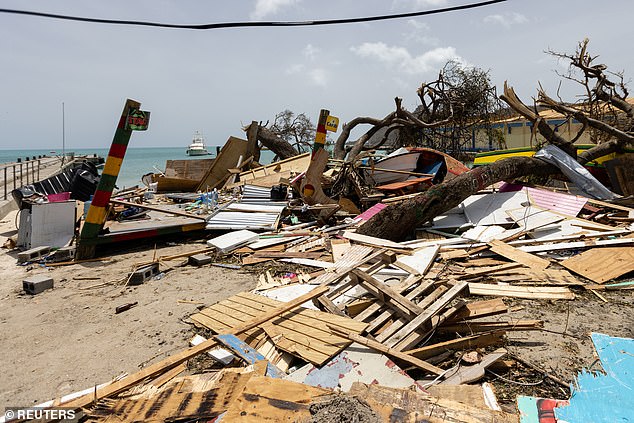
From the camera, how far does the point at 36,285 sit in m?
5.89

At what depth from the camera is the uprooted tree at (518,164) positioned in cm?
786

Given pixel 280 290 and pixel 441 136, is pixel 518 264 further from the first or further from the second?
pixel 441 136

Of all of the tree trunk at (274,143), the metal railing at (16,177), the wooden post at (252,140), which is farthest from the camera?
the tree trunk at (274,143)

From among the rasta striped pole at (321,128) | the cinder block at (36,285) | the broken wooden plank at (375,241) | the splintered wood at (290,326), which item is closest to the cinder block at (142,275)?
the cinder block at (36,285)

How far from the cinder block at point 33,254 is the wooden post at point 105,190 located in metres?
0.74

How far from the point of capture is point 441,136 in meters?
18.7

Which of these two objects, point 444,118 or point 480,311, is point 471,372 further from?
point 444,118

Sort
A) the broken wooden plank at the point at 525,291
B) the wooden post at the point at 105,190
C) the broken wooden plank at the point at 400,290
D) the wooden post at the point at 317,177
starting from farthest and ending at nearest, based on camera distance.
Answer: the wooden post at the point at 317,177
the wooden post at the point at 105,190
the broken wooden plank at the point at 525,291
the broken wooden plank at the point at 400,290

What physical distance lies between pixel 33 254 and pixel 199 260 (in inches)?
136

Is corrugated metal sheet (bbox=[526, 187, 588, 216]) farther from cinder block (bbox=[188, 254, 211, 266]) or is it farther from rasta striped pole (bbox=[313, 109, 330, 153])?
cinder block (bbox=[188, 254, 211, 266])

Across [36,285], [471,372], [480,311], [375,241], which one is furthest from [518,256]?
[36,285]

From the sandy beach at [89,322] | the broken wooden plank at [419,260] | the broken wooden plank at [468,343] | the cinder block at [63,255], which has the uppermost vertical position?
the broken wooden plank at [419,260]

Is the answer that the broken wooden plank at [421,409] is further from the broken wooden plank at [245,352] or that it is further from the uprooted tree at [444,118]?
the uprooted tree at [444,118]

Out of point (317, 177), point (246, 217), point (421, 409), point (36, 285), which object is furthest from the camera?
point (317, 177)
